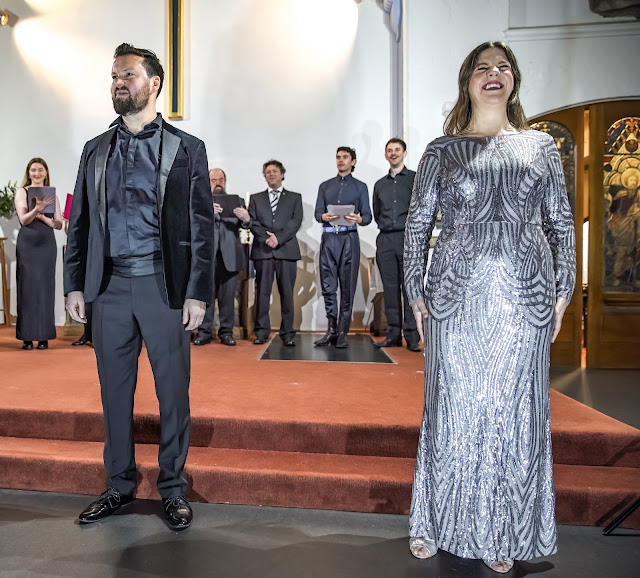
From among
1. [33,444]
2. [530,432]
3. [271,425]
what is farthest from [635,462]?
[33,444]

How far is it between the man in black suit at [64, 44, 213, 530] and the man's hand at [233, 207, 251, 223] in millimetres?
3009

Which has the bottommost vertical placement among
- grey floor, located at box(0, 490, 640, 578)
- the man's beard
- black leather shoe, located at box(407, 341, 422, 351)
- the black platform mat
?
grey floor, located at box(0, 490, 640, 578)

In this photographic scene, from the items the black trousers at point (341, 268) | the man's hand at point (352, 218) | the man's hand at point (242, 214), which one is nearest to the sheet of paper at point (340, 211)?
the man's hand at point (352, 218)

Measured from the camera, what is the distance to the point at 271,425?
2.65 meters

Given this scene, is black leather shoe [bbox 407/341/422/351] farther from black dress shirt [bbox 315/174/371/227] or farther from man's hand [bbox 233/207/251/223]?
man's hand [bbox 233/207/251/223]

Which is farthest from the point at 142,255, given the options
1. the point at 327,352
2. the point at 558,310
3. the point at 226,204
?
the point at 226,204

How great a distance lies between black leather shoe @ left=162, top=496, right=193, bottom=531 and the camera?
6.86 feet

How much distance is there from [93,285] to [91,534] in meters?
0.95

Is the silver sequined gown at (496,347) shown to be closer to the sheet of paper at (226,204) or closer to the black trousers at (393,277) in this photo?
the black trousers at (393,277)

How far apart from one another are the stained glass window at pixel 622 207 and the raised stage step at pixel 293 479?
2.96 metres

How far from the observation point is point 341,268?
5.12 m

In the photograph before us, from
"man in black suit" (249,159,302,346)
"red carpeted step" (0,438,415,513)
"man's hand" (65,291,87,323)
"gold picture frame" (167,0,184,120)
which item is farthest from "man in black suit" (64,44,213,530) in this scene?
"gold picture frame" (167,0,184,120)

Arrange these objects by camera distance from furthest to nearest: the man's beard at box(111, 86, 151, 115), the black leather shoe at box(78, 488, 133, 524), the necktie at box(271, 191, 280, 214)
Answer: the necktie at box(271, 191, 280, 214), the black leather shoe at box(78, 488, 133, 524), the man's beard at box(111, 86, 151, 115)

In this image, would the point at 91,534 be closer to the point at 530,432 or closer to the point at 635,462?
the point at 530,432
